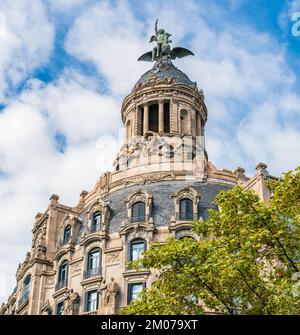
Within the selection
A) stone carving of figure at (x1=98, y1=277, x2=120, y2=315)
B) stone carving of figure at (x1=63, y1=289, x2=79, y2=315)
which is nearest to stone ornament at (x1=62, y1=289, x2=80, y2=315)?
stone carving of figure at (x1=63, y1=289, x2=79, y2=315)

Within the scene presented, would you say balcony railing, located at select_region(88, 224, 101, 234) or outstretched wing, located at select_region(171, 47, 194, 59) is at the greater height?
outstretched wing, located at select_region(171, 47, 194, 59)

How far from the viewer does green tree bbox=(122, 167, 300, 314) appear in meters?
22.2

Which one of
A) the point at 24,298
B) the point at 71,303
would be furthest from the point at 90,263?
the point at 24,298

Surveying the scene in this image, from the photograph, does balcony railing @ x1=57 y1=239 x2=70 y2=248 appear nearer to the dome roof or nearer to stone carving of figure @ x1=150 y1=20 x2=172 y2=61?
the dome roof

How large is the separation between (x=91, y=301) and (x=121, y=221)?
22.3ft

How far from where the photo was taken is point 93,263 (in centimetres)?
4931

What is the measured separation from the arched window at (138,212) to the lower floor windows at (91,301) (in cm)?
644

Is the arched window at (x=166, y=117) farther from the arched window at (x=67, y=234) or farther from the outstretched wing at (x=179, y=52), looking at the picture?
the arched window at (x=67, y=234)

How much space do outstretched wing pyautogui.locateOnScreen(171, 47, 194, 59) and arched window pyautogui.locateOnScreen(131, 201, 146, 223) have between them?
27353mm

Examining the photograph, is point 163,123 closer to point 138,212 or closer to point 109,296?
point 138,212

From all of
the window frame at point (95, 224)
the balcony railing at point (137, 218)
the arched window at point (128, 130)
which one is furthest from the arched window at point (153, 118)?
the balcony railing at point (137, 218)

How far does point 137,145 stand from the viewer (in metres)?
59.3
